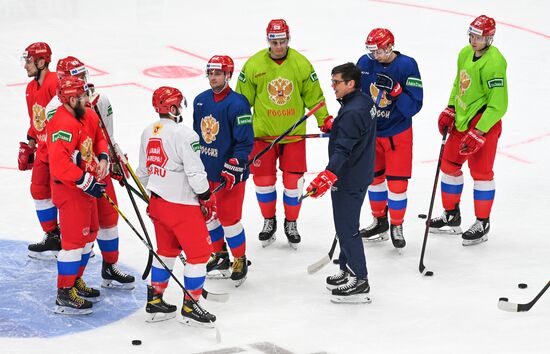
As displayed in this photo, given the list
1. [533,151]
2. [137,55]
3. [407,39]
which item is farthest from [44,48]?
[407,39]

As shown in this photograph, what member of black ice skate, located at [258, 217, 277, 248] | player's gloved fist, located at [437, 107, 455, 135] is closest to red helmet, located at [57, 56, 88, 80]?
black ice skate, located at [258, 217, 277, 248]

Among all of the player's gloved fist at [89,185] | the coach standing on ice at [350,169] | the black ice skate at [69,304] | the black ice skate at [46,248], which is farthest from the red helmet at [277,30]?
the black ice skate at [69,304]

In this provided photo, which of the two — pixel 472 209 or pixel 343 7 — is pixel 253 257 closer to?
pixel 472 209

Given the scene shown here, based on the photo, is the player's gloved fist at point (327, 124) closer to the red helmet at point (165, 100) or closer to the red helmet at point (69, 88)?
the red helmet at point (165, 100)

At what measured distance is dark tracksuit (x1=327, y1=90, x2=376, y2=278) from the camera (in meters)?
6.06

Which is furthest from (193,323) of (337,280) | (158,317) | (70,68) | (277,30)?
(277,30)

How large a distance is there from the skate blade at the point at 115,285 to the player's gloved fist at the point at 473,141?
2.36 meters

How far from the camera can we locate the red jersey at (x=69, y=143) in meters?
5.87

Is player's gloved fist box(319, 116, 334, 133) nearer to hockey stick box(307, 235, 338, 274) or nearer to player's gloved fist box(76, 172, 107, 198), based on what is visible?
hockey stick box(307, 235, 338, 274)

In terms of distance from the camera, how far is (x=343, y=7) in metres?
14.2

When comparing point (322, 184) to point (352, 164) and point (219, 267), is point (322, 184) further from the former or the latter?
point (219, 267)

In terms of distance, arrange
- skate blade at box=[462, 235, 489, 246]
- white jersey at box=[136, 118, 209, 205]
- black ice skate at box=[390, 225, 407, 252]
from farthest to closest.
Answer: skate blade at box=[462, 235, 489, 246] < black ice skate at box=[390, 225, 407, 252] < white jersey at box=[136, 118, 209, 205]

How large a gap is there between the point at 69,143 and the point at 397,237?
2418 millimetres

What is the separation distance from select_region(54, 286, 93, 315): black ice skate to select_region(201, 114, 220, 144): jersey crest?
1.21 meters
